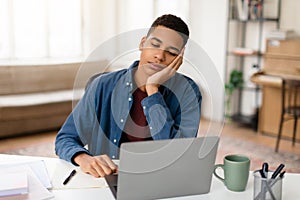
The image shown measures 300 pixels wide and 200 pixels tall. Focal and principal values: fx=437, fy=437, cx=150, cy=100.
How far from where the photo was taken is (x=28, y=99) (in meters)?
4.40

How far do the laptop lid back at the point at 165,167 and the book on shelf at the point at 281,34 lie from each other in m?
3.38

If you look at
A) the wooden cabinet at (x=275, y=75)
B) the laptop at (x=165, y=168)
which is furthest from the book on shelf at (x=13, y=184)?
the wooden cabinet at (x=275, y=75)

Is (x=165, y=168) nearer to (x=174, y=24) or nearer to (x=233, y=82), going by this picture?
(x=174, y=24)

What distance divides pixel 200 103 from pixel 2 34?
369 centimetres

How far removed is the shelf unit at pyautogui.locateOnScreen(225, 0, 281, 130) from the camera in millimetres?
4645

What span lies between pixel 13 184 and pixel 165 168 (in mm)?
422

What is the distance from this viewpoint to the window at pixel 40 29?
4.70 metres

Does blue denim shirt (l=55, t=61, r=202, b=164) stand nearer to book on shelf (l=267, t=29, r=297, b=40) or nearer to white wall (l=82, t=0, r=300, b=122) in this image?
book on shelf (l=267, t=29, r=297, b=40)

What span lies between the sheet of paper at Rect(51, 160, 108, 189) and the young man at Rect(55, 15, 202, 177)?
0.04m

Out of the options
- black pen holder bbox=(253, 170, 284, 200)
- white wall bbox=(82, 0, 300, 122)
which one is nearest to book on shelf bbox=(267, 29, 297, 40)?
white wall bbox=(82, 0, 300, 122)

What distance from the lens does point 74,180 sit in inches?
51.6

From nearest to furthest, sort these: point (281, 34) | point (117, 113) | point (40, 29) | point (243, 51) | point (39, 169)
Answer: point (39, 169) < point (117, 113) < point (281, 34) < point (243, 51) < point (40, 29)

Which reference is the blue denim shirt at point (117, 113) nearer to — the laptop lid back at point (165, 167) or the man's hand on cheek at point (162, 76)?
the man's hand on cheek at point (162, 76)

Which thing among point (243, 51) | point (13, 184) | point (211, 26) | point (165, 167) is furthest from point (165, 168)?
point (211, 26)
